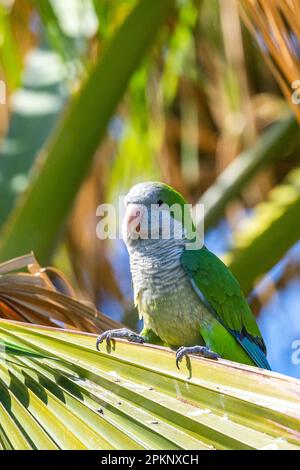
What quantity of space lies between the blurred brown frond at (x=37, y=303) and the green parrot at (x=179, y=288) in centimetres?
37

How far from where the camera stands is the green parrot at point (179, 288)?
2.80 metres

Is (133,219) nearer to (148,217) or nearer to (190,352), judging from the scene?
(148,217)

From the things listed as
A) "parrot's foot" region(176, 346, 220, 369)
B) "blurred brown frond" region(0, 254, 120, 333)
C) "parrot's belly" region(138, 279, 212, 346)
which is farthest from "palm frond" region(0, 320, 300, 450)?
"parrot's belly" region(138, 279, 212, 346)

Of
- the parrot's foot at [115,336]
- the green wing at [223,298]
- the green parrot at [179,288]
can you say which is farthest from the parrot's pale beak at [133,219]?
the parrot's foot at [115,336]

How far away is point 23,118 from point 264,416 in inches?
90.7

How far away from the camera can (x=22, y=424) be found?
73.2 inches

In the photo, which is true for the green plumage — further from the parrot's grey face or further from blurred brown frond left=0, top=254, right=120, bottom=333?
blurred brown frond left=0, top=254, right=120, bottom=333

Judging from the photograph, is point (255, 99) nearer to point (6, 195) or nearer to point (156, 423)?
point (6, 195)

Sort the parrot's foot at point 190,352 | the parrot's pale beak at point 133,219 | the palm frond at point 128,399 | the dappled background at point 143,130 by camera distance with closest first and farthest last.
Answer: the palm frond at point 128,399 → the parrot's foot at point 190,352 → the parrot's pale beak at point 133,219 → the dappled background at point 143,130

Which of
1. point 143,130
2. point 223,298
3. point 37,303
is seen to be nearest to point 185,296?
point 223,298

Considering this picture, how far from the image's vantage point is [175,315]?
277cm

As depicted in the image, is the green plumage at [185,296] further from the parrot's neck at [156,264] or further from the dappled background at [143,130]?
the dappled background at [143,130]

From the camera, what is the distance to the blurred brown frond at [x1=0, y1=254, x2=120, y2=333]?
7.60ft

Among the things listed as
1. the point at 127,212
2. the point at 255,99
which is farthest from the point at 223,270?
the point at 255,99
